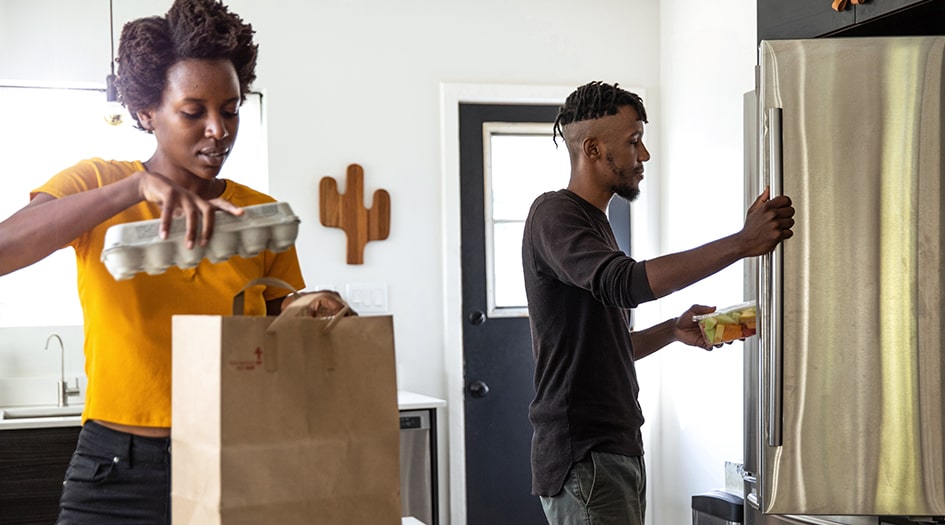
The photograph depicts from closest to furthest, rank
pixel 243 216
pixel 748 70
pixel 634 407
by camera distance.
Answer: pixel 243 216
pixel 634 407
pixel 748 70

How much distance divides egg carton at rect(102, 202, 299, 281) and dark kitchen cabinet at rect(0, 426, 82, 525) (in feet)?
8.28

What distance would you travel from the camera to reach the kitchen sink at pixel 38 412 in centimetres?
372

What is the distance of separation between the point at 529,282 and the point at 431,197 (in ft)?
6.68

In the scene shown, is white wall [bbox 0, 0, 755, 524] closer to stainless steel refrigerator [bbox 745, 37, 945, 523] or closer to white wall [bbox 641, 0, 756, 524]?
white wall [bbox 641, 0, 756, 524]

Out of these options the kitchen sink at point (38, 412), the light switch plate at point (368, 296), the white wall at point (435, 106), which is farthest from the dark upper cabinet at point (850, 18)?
the kitchen sink at point (38, 412)

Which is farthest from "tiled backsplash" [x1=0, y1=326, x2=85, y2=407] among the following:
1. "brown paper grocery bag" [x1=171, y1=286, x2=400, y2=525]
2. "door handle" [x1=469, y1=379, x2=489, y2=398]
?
"brown paper grocery bag" [x1=171, y1=286, x2=400, y2=525]

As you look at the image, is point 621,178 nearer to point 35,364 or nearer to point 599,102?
point 599,102

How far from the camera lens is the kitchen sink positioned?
3717mm

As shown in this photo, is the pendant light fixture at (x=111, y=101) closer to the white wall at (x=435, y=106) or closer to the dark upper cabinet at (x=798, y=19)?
the white wall at (x=435, y=106)

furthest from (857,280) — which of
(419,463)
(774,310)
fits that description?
(419,463)

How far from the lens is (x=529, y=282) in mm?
2316

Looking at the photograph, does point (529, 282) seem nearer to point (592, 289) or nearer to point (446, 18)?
point (592, 289)

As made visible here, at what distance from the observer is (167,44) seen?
4.32ft

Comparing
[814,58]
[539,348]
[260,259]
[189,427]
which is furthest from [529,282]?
[189,427]
